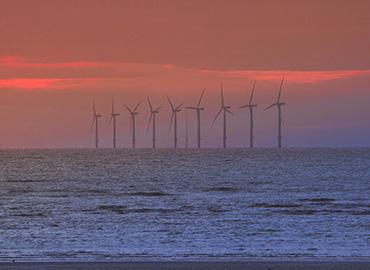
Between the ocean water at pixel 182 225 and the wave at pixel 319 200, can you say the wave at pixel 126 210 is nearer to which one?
the ocean water at pixel 182 225

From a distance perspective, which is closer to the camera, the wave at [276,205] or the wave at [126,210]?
the wave at [126,210]

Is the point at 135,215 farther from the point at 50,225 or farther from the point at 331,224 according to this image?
the point at 331,224

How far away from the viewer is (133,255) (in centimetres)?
3022

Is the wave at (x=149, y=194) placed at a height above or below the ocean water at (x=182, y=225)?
below

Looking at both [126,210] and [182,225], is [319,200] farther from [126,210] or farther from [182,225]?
[182,225]

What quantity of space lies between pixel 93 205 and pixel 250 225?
22.0 metres
